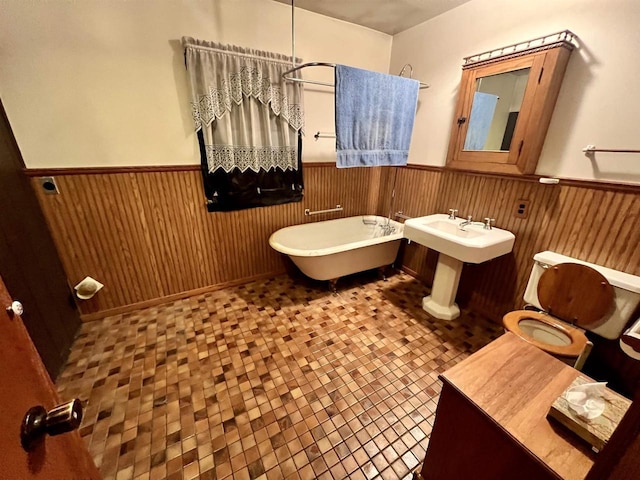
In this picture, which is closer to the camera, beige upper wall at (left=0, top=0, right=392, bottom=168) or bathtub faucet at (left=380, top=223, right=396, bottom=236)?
beige upper wall at (left=0, top=0, right=392, bottom=168)

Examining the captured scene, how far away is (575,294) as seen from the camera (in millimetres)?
1564

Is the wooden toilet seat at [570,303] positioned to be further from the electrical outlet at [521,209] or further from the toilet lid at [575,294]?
the electrical outlet at [521,209]

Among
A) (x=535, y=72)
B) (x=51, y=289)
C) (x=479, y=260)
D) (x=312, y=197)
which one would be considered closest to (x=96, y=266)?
(x=51, y=289)

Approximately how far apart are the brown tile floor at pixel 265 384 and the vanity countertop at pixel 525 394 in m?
0.66

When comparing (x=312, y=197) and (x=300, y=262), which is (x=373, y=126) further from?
(x=300, y=262)

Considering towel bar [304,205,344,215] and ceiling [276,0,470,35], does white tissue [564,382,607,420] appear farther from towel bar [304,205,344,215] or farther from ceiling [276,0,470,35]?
ceiling [276,0,470,35]

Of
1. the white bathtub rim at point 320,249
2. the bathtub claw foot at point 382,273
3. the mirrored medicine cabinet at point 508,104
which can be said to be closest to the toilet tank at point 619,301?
the mirrored medicine cabinet at point 508,104

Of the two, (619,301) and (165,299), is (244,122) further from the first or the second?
(619,301)

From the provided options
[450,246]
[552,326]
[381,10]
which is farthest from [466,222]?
[381,10]

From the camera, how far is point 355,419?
4.66ft

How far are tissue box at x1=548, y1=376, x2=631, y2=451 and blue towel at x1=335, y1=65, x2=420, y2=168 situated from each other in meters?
1.93

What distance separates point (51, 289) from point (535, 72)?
139 inches

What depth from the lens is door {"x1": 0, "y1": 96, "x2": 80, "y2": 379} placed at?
4.74 ft

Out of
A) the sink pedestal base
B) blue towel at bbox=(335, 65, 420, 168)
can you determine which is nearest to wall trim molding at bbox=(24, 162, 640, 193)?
blue towel at bbox=(335, 65, 420, 168)
